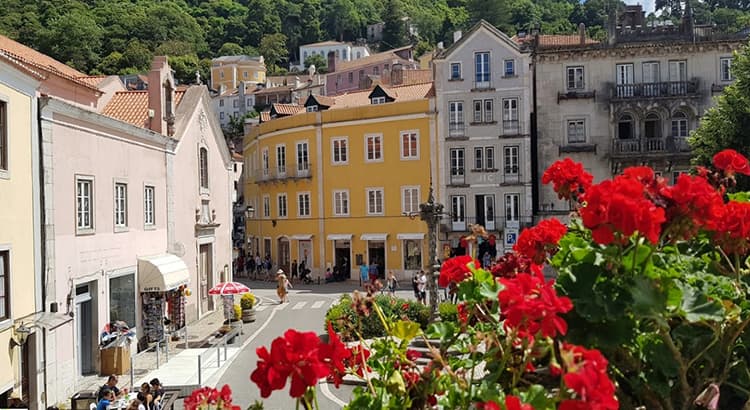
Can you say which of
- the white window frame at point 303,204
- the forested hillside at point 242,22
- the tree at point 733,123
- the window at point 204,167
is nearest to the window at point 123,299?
the window at point 204,167

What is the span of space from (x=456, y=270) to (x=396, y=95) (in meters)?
39.7

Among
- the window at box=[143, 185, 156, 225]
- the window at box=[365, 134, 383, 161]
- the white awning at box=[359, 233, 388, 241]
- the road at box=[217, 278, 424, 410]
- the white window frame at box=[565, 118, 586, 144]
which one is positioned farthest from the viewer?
the window at box=[365, 134, 383, 161]

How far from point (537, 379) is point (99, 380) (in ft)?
55.2

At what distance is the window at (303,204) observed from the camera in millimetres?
44812

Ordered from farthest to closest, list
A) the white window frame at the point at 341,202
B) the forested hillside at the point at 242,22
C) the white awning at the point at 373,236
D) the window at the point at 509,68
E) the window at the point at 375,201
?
the forested hillside at the point at 242,22 → the white window frame at the point at 341,202 → the window at the point at 375,201 → the white awning at the point at 373,236 → the window at the point at 509,68

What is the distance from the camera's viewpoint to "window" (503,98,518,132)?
39781 mm

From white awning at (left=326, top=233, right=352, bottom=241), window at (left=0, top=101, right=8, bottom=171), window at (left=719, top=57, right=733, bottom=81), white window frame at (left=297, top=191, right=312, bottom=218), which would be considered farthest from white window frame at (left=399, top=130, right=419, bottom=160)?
window at (left=0, top=101, right=8, bottom=171)

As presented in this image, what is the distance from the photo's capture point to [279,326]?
26.3m

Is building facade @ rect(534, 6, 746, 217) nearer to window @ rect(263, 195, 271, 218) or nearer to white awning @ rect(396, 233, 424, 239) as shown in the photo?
white awning @ rect(396, 233, 424, 239)

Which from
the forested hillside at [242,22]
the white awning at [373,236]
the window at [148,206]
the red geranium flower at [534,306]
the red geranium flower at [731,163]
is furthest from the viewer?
the forested hillside at [242,22]

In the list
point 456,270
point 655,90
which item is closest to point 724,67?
point 655,90

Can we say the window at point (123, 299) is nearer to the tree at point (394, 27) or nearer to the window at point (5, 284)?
the window at point (5, 284)

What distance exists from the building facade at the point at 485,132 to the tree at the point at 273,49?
10347cm

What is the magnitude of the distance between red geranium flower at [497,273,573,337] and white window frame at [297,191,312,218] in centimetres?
4179
